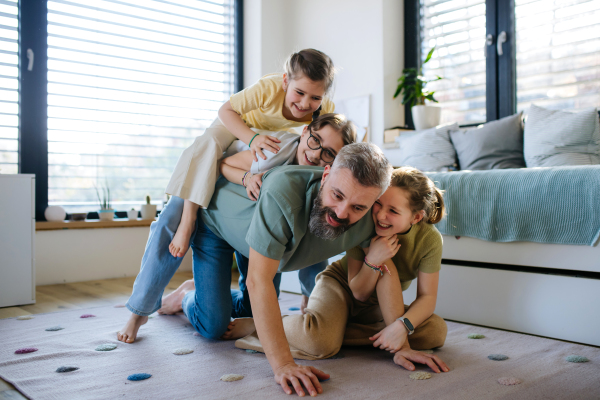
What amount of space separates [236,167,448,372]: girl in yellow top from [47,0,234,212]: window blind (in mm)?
2111

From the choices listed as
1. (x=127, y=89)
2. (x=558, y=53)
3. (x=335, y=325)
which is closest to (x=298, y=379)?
(x=335, y=325)

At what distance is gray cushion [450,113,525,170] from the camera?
8.37 ft

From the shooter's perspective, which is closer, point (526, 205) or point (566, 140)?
point (526, 205)

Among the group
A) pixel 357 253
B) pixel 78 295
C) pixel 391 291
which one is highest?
pixel 357 253

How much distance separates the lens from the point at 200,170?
66.9 inches

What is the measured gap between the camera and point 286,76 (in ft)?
5.63

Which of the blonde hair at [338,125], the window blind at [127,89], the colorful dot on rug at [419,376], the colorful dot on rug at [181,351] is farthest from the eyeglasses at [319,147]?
the window blind at [127,89]

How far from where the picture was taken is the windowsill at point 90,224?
9.34 feet

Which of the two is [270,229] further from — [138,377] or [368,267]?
[138,377]

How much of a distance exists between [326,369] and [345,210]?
51 cm

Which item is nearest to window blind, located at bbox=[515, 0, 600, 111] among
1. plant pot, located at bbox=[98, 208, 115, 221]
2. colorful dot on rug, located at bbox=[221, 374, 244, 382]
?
colorful dot on rug, located at bbox=[221, 374, 244, 382]

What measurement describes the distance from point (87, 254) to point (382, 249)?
7.50 feet

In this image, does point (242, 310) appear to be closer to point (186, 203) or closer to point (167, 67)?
point (186, 203)

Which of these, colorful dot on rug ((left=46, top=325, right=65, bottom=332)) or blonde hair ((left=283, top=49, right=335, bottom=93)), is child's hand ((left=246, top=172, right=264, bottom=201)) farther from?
colorful dot on rug ((left=46, top=325, right=65, bottom=332))
